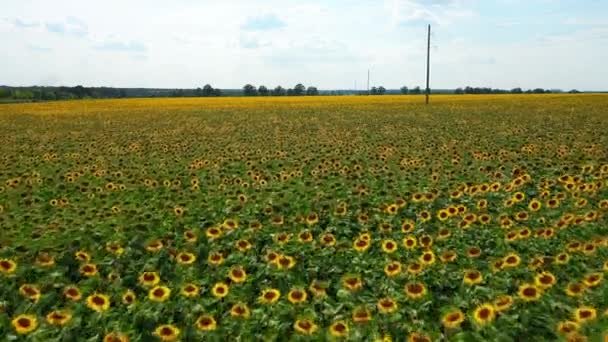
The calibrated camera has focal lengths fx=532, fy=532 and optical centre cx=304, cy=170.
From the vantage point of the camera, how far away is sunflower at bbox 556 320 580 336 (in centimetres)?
374

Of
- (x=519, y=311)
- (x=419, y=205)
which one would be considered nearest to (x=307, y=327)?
(x=519, y=311)

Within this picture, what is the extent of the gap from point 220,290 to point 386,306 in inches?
60.8

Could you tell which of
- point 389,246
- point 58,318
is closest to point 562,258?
point 389,246

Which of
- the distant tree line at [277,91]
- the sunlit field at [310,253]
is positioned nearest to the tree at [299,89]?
the distant tree line at [277,91]

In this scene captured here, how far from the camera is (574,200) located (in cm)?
735

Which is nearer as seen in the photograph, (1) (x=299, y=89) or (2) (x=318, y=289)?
(2) (x=318, y=289)

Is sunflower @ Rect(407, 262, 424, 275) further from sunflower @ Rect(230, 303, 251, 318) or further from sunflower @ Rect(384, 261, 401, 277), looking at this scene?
sunflower @ Rect(230, 303, 251, 318)

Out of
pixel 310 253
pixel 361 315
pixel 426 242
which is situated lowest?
pixel 310 253

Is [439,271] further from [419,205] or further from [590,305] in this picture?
[419,205]

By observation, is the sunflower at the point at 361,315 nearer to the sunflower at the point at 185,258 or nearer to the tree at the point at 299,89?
the sunflower at the point at 185,258

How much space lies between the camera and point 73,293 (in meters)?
4.86

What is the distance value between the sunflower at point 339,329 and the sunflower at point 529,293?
1516mm

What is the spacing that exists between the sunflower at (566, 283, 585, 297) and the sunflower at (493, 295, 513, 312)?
0.56 metres

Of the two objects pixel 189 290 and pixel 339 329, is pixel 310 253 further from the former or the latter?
pixel 339 329
